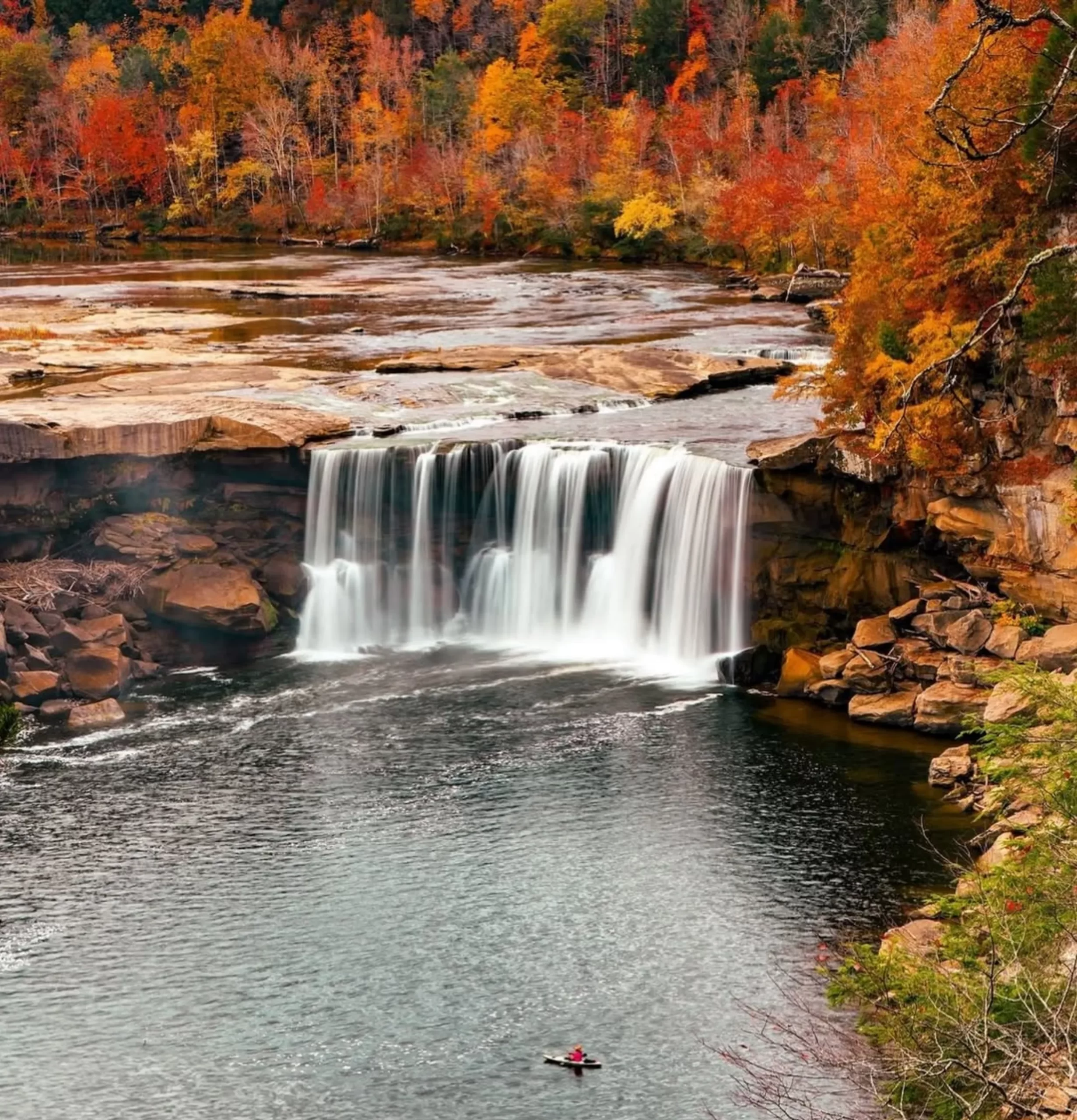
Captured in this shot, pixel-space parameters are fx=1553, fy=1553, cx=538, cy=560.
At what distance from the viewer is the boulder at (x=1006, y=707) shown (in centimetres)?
2708

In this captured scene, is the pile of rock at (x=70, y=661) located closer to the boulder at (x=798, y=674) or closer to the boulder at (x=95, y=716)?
the boulder at (x=95, y=716)

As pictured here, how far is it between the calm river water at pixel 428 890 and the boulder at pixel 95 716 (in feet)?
1.96

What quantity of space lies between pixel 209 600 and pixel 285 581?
9.15ft

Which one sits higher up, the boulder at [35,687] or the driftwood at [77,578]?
the driftwood at [77,578]

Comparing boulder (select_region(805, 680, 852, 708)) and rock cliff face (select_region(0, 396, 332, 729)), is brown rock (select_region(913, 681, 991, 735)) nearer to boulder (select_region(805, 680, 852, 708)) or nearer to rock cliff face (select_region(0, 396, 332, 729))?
boulder (select_region(805, 680, 852, 708))

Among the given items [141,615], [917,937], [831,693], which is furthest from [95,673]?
[917,937]

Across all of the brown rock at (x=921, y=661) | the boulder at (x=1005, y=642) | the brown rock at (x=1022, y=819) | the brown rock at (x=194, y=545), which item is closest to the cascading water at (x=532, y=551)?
the brown rock at (x=194, y=545)

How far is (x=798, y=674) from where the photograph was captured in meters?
34.0

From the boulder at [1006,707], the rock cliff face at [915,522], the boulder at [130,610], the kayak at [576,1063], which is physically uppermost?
the rock cliff face at [915,522]

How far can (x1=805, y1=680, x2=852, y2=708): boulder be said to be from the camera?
33094mm

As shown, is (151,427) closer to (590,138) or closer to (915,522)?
(915,522)

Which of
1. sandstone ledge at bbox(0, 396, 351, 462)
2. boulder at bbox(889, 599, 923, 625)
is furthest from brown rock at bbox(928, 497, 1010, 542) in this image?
sandstone ledge at bbox(0, 396, 351, 462)

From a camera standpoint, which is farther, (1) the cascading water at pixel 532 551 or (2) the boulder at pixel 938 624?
(1) the cascading water at pixel 532 551

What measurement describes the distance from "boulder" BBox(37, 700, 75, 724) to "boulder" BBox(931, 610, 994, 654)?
19.0 metres
